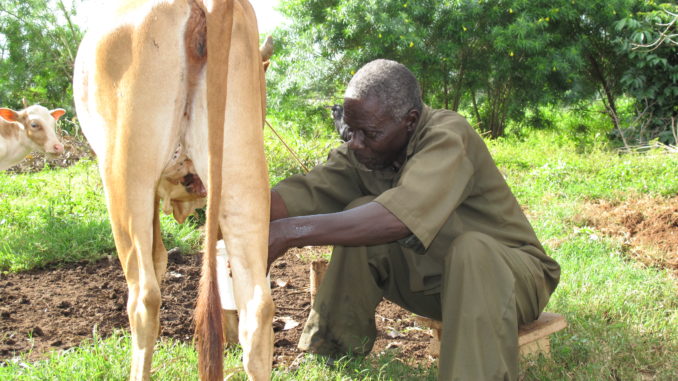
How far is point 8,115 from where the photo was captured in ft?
21.4

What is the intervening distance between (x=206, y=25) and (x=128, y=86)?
0.34m

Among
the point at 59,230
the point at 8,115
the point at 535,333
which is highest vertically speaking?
the point at 8,115

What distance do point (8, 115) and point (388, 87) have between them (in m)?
5.17

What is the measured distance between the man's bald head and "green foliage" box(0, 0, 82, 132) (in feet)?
36.7

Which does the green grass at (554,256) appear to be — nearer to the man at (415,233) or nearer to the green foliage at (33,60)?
the man at (415,233)

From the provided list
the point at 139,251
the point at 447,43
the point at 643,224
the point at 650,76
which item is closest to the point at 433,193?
the point at 139,251

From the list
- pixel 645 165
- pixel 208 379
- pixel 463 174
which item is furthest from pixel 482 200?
pixel 645 165

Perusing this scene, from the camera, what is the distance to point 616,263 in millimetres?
4551

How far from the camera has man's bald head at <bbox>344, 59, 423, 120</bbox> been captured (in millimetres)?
2811

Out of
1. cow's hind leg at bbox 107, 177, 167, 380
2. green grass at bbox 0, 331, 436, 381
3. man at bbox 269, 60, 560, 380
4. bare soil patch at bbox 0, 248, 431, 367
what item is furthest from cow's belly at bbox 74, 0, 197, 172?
bare soil patch at bbox 0, 248, 431, 367

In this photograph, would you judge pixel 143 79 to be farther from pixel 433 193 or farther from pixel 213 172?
pixel 433 193

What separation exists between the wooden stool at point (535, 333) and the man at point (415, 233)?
0.06 metres

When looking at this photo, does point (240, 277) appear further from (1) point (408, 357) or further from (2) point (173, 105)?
(1) point (408, 357)

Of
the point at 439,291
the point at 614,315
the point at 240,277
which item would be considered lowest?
the point at 614,315
